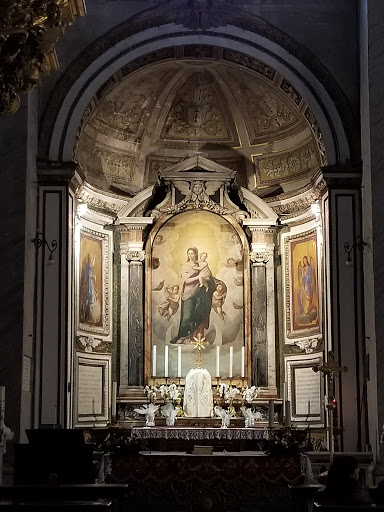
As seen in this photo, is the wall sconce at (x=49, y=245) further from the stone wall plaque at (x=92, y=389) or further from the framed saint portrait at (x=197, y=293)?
the framed saint portrait at (x=197, y=293)

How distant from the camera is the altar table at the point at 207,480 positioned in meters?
12.3

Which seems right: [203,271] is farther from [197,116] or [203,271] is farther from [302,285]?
[197,116]

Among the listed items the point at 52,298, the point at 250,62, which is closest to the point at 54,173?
the point at 52,298

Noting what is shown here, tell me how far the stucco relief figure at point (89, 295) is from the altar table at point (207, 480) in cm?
542

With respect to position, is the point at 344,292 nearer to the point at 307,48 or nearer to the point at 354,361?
the point at 354,361

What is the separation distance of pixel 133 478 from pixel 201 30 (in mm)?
7517

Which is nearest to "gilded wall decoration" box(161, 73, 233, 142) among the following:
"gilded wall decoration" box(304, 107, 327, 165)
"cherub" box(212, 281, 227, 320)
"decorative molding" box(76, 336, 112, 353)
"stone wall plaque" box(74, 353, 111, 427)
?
"gilded wall decoration" box(304, 107, 327, 165)

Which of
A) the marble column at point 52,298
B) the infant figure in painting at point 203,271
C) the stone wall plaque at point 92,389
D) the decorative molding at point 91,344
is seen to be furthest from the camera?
the infant figure in painting at point 203,271

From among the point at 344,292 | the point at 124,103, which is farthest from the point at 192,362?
the point at 124,103

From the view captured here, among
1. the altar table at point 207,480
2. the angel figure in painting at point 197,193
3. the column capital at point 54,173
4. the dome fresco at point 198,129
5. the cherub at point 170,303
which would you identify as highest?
the dome fresco at point 198,129

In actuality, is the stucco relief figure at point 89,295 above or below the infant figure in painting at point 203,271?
below

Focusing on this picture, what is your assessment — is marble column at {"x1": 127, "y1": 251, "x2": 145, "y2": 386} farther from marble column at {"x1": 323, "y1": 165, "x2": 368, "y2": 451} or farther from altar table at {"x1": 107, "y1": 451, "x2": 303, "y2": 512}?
altar table at {"x1": 107, "y1": 451, "x2": 303, "y2": 512}

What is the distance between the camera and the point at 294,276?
1830cm

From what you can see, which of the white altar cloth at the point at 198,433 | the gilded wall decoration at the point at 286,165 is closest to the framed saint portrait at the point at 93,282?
the white altar cloth at the point at 198,433
